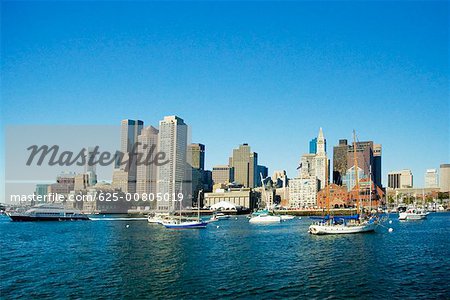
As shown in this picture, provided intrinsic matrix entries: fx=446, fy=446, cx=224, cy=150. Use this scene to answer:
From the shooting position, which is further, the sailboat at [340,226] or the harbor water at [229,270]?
the sailboat at [340,226]

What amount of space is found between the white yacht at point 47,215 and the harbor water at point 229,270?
8786 cm

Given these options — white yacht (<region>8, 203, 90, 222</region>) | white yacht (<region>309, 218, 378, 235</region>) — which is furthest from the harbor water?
white yacht (<region>8, 203, 90, 222</region>)

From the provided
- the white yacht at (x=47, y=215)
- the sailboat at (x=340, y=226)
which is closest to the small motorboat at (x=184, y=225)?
the sailboat at (x=340, y=226)

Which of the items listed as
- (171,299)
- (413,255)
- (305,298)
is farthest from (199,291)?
(413,255)

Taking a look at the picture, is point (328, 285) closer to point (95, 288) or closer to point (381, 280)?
point (381, 280)

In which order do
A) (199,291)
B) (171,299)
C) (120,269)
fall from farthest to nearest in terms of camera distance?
(120,269) < (199,291) < (171,299)

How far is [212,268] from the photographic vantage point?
144ft

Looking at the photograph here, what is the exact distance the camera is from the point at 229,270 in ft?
140

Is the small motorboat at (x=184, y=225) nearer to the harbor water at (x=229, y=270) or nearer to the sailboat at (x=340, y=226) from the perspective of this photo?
the sailboat at (x=340, y=226)

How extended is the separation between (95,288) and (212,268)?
1250cm

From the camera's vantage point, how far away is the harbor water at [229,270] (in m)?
33.8

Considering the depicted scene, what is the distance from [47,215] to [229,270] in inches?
4802

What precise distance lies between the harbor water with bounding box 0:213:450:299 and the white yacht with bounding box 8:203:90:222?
288ft

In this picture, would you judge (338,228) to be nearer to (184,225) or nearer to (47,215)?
(184,225)
